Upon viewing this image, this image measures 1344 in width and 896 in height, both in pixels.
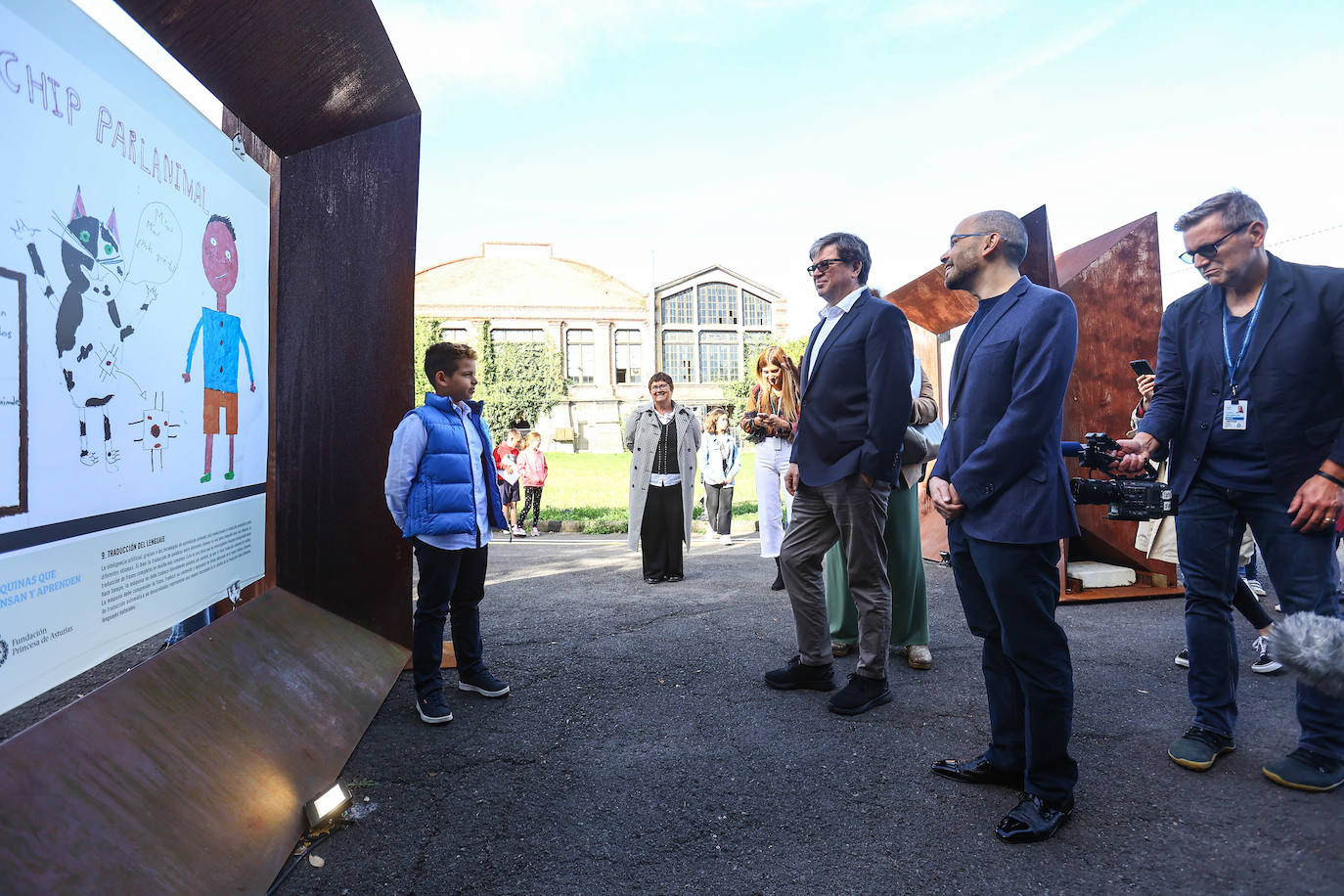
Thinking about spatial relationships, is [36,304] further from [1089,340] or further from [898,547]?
[1089,340]

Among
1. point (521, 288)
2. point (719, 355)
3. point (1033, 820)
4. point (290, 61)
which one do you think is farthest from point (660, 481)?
point (719, 355)

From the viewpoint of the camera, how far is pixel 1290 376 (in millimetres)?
2664

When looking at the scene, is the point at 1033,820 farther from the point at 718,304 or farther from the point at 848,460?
the point at 718,304

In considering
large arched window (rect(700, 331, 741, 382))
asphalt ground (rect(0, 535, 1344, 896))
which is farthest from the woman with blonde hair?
large arched window (rect(700, 331, 741, 382))

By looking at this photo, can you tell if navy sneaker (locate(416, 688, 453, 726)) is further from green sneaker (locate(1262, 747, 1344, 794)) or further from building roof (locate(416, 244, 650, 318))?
building roof (locate(416, 244, 650, 318))

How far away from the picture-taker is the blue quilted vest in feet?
11.6

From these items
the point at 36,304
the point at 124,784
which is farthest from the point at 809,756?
the point at 36,304

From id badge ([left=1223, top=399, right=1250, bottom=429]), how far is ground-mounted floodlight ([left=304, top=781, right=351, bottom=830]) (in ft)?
11.0

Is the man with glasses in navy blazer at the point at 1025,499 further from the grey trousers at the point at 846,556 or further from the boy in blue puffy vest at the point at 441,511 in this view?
the boy in blue puffy vest at the point at 441,511

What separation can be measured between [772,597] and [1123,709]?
9.91ft

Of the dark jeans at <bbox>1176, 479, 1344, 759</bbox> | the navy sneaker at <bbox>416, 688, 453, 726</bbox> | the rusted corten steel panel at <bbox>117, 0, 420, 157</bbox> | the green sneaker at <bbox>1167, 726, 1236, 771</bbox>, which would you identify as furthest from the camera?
the navy sneaker at <bbox>416, 688, 453, 726</bbox>

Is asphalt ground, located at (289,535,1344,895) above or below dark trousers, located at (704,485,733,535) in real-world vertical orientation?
below

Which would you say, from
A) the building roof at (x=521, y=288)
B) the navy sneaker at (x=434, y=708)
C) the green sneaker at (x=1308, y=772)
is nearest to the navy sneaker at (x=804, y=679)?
the navy sneaker at (x=434, y=708)

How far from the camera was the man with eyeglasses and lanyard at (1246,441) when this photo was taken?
260cm
